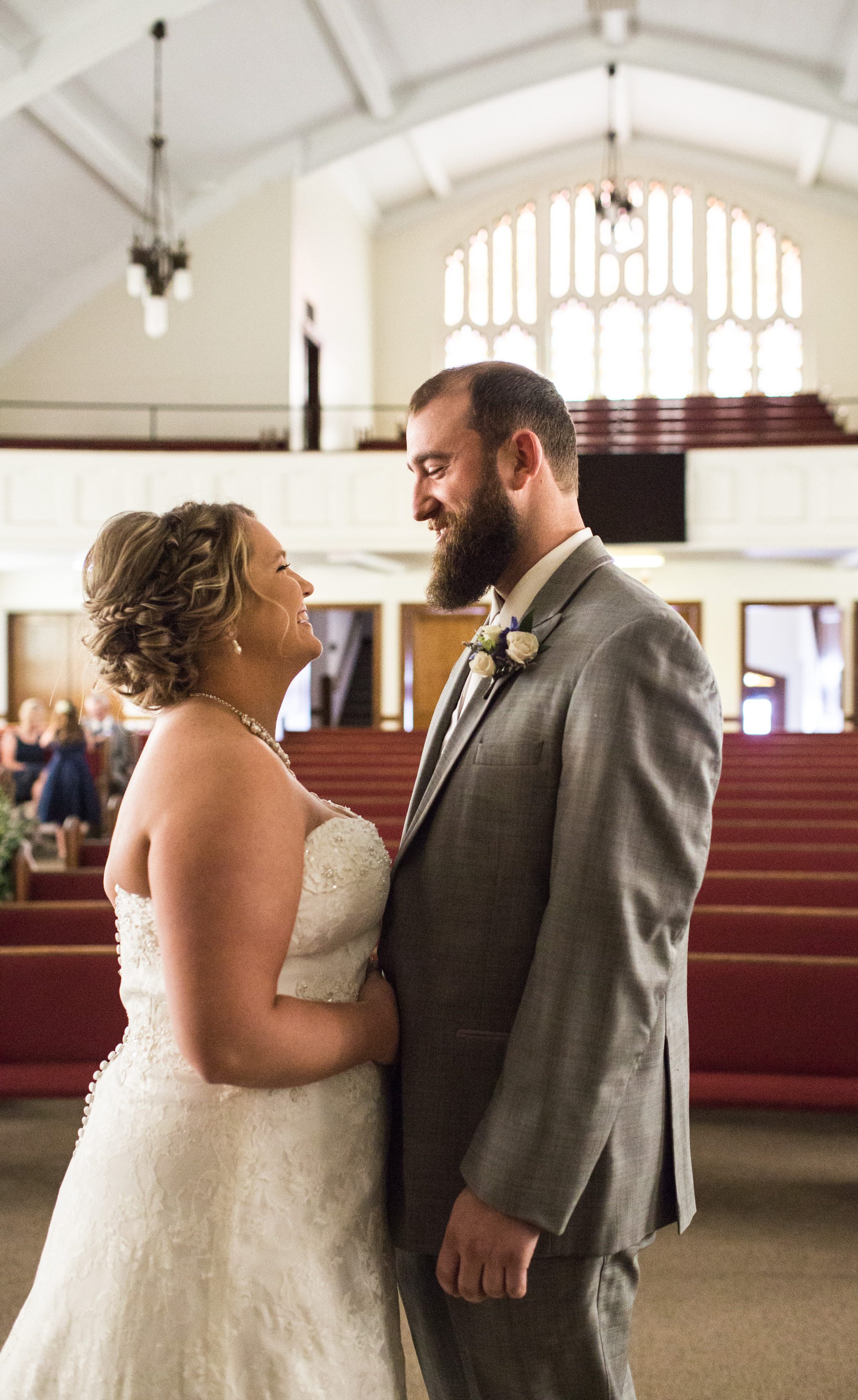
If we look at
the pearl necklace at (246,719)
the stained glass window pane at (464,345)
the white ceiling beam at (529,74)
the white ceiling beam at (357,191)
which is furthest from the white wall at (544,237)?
the pearl necklace at (246,719)

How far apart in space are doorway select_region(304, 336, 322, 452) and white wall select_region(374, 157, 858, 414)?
1.78m

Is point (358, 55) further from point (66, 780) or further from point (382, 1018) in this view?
point (382, 1018)

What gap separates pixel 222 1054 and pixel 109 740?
8.67 m

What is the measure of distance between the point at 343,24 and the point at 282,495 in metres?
4.53

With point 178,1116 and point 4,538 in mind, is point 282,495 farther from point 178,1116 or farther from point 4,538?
point 178,1116

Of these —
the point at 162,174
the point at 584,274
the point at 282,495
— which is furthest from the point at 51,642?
the point at 584,274

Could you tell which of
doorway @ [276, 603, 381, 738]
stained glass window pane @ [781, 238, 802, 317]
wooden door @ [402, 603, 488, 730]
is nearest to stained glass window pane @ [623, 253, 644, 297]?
stained glass window pane @ [781, 238, 802, 317]

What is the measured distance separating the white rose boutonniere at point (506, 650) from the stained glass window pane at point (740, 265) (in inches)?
638

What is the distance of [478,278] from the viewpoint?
16.7 meters

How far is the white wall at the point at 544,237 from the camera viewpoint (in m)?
16.1

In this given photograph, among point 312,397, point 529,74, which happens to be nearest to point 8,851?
point 312,397

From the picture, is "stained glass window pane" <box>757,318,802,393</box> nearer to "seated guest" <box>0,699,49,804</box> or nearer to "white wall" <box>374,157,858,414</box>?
"white wall" <box>374,157,858,414</box>

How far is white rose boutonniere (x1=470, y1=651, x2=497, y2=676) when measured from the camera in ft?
5.19

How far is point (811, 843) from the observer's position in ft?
16.8
